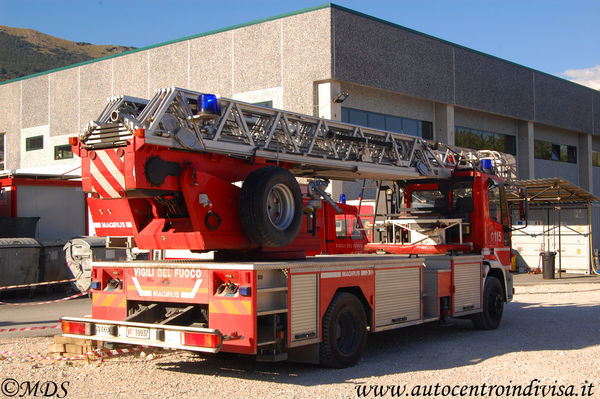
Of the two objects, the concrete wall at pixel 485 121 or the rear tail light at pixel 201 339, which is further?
the concrete wall at pixel 485 121

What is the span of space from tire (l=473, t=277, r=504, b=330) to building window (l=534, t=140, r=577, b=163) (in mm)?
26941

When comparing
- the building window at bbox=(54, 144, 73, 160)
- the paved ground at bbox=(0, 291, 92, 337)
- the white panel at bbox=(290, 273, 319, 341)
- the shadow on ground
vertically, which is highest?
the building window at bbox=(54, 144, 73, 160)

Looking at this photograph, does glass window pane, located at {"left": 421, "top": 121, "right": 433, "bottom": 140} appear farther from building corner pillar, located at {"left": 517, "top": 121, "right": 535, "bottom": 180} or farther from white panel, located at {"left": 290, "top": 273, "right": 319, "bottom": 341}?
white panel, located at {"left": 290, "top": 273, "right": 319, "bottom": 341}

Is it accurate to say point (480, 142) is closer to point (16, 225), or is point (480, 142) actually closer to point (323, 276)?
point (16, 225)

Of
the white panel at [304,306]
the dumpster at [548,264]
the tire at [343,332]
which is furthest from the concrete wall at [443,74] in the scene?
the white panel at [304,306]

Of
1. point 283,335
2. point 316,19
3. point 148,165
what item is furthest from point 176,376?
point 316,19

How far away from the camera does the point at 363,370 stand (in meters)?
8.84

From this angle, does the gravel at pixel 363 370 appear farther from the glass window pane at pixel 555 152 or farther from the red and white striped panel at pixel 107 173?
the glass window pane at pixel 555 152

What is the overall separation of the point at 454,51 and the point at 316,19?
338 inches

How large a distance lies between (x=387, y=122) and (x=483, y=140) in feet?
27.0

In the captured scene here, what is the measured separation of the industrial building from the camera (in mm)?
25344

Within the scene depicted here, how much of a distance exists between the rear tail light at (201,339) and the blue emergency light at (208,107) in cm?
255

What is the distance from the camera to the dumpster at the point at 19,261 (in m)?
18.4

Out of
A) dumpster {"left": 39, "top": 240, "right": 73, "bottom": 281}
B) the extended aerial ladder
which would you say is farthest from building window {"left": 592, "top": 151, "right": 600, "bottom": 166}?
the extended aerial ladder
